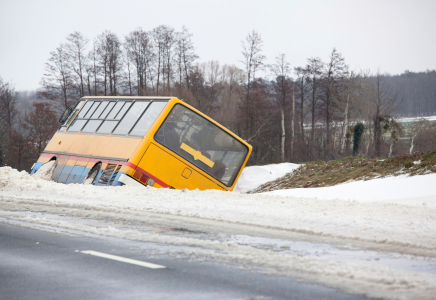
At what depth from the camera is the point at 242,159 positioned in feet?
47.2

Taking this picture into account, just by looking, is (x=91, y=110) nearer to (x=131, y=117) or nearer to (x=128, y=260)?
(x=131, y=117)

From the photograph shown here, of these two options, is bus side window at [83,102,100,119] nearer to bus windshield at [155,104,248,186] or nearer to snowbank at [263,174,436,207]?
bus windshield at [155,104,248,186]

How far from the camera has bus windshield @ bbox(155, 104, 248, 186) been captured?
13398 mm

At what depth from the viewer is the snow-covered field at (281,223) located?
175 inches

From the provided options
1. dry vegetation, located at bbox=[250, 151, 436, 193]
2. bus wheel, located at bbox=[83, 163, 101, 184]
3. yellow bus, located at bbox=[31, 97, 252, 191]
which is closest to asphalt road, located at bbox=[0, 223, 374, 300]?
yellow bus, located at bbox=[31, 97, 252, 191]

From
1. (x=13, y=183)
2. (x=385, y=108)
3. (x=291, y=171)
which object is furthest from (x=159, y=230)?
(x=385, y=108)

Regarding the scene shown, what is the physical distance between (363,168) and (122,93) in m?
43.3

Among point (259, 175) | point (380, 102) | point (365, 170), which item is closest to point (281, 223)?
point (365, 170)

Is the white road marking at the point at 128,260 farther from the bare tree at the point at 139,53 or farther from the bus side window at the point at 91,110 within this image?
the bare tree at the point at 139,53

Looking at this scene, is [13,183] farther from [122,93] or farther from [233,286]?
[122,93]

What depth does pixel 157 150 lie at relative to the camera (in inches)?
514

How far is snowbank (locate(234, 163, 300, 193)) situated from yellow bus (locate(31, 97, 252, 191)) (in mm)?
15918

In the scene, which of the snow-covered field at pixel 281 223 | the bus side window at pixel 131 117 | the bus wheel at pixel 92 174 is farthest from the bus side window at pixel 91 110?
the snow-covered field at pixel 281 223

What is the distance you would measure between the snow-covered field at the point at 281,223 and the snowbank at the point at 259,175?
51.6ft
